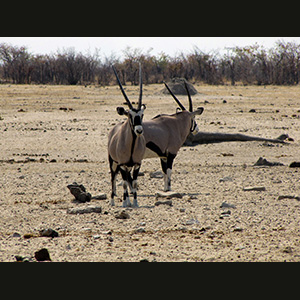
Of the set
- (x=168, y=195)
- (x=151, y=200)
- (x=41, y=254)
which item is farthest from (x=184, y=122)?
(x=41, y=254)

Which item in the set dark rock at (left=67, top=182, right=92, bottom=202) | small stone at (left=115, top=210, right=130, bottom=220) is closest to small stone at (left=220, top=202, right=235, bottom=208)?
small stone at (left=115, top=210, right=130, bottom=220)

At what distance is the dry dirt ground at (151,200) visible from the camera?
5.94 m

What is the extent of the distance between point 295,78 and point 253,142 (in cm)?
3473

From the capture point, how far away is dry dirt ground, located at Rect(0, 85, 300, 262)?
5.94m

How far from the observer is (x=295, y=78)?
47.9 meters

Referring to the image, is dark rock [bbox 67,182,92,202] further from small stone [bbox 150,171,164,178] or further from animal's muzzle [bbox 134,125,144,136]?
small stone [bbox 150,171,164,178]

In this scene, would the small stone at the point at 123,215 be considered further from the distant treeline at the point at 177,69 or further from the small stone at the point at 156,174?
the distant treeline at the point at 177,69

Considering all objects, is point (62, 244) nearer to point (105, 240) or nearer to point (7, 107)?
point (105, 240)

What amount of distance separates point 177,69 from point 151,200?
42.3 meters

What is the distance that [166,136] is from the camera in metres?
9.62

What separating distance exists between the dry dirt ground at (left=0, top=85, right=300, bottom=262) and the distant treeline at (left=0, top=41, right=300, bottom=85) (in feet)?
89.5

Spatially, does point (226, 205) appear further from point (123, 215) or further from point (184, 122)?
point (184, 122)

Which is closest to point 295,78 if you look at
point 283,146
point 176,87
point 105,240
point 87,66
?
point 87,66

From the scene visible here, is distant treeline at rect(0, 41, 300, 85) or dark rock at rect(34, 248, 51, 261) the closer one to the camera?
dark rock at rect(34, 248, 51, 261)
